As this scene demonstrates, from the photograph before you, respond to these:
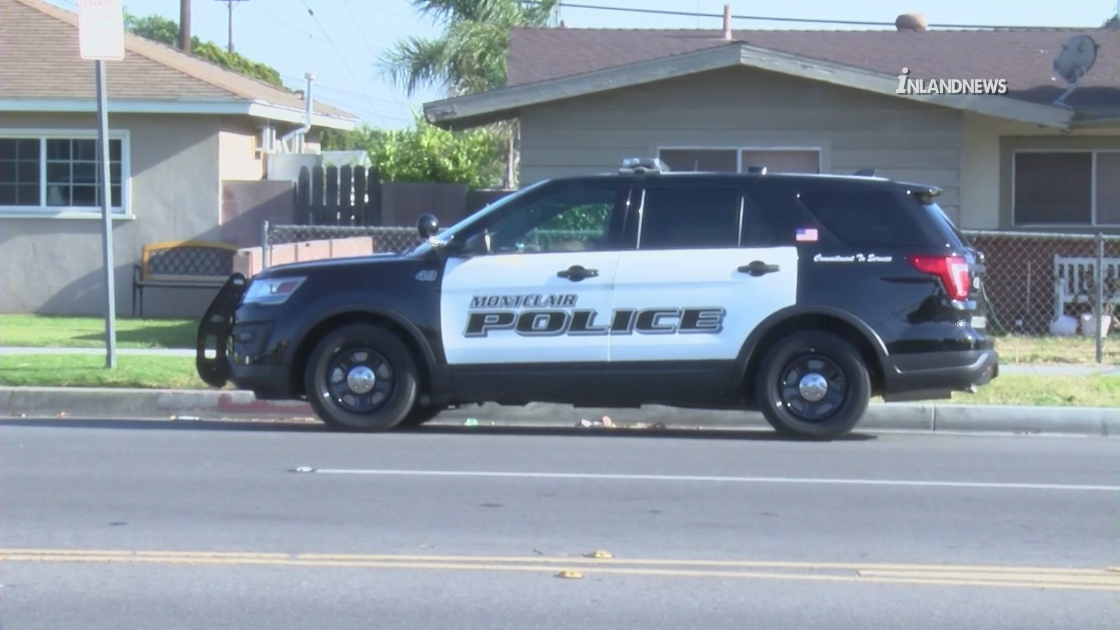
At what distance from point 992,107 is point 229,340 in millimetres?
9432

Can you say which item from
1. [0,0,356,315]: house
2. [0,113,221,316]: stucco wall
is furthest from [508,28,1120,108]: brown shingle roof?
[0,113,221,316]: stucco wall

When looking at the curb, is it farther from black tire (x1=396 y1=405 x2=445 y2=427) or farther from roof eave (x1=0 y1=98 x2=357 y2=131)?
roof eave (x1=0 y1=98 x2=357 y2=131)

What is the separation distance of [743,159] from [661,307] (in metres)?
7.39

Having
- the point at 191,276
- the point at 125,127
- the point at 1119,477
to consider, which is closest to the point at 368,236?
the point at 191,276

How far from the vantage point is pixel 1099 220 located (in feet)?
58.1

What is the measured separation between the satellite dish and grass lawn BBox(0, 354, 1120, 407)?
560 cm

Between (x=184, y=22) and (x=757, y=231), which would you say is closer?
(x=757, y=231)

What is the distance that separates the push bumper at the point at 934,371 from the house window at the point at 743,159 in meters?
7.15

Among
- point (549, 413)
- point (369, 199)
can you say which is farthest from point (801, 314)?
point (369, 199)

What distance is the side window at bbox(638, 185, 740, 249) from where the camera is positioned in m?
10.0

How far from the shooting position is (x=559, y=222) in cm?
1020

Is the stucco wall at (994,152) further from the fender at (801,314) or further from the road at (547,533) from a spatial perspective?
the fender at (801,314)

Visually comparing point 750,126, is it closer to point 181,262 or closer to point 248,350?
point 181,262

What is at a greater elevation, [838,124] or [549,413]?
[838,124]
